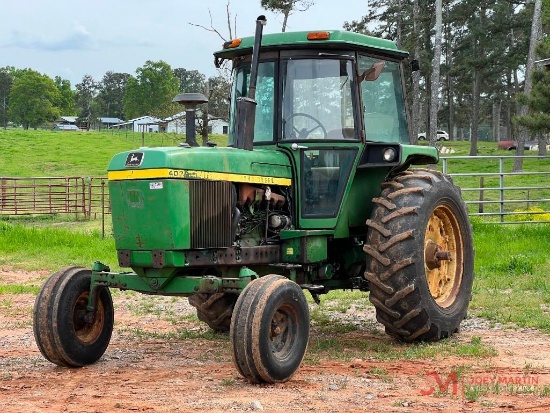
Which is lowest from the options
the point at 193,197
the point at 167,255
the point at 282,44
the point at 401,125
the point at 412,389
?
the point at 412,389

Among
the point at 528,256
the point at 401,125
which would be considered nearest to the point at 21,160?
the point at 528,256

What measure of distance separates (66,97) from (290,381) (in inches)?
4344

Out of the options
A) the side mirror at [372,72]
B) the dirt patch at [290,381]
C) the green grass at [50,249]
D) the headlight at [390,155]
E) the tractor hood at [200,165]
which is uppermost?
the side mirror at [372,72]

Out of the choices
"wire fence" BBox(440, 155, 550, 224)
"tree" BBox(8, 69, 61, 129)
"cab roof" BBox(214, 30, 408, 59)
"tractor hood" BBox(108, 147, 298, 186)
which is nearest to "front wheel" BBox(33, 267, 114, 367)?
"tractor hood" BBox(108, 147, 298, 186)

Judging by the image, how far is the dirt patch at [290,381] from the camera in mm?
5586

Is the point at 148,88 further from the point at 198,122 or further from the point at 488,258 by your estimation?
the point at 488,258

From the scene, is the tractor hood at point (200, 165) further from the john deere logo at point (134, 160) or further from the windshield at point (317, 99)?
the windshield at point (317, 99)

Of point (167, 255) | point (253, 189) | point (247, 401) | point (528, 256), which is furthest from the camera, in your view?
point (528, 256)

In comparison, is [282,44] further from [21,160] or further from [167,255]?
[21,160]

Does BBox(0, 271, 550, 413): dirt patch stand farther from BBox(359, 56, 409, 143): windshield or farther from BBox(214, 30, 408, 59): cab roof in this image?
BBox(214, 30, 408, 59): cab roof

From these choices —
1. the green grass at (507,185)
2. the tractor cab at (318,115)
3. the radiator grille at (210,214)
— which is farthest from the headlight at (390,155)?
the green grass at (507,185)

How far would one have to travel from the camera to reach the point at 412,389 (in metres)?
6.02

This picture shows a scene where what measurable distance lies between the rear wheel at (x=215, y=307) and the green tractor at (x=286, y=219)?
0.06 feet

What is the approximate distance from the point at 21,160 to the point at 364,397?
4748cm
